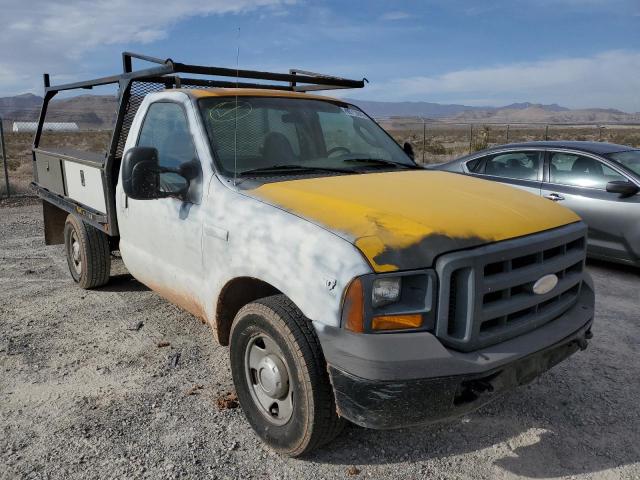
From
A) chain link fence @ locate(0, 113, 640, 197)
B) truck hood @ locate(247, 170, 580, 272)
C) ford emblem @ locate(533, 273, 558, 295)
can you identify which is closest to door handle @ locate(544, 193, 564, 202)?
chain link fence @ locate(0, 113, 640, 197)

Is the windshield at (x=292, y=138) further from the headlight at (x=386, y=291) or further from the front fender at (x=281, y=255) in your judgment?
the headlight at (x=386, y=291)

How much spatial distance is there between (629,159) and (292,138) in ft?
16.1

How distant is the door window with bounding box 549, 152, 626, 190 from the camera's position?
21.6ft

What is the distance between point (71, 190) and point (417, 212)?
434 centimetres

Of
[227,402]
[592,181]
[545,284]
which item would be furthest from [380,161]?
[592,181]

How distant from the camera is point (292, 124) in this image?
4.02 m

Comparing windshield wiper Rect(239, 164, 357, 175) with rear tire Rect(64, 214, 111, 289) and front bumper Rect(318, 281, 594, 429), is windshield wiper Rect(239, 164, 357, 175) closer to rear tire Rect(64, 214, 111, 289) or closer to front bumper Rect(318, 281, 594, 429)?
front bumper Rect(318, 281, 594, 429)

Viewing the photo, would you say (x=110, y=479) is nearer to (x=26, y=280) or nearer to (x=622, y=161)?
(x=26, y=280)

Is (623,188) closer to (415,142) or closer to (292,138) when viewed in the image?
(292,138)

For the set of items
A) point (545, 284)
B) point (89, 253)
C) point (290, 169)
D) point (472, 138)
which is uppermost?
point (290, 169)

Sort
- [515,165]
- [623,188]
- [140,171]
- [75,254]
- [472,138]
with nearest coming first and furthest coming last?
[140,171], [75,254], [623,188], [515,165], [472,138]

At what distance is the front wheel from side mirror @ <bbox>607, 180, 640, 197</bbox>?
5076mm

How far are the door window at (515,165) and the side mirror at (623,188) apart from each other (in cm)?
106

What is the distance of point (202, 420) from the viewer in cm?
329
